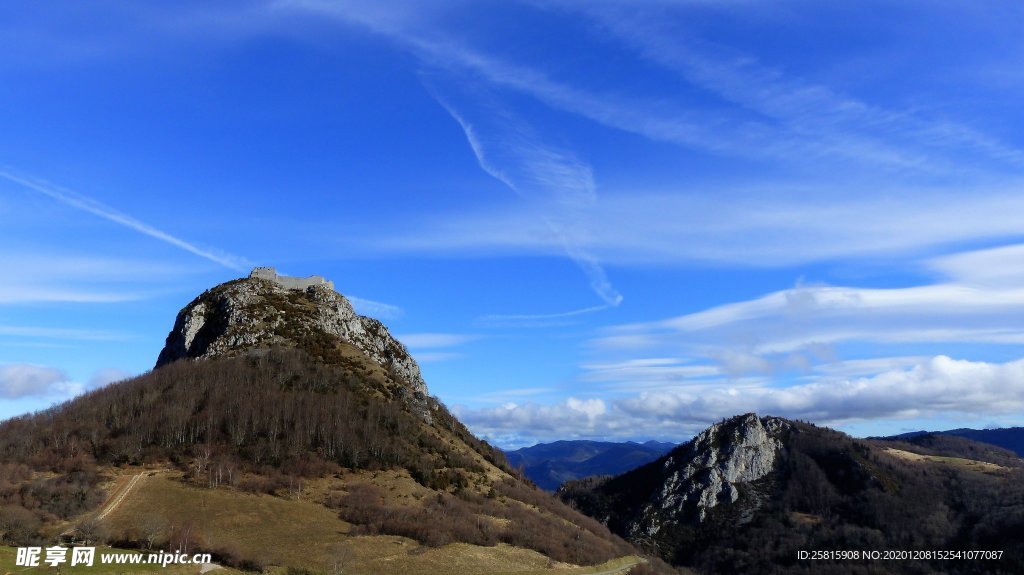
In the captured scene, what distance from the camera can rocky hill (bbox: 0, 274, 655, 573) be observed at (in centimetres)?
9069

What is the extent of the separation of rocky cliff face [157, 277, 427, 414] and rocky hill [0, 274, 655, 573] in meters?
0.52

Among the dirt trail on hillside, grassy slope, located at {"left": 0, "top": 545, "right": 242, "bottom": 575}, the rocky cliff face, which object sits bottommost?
grassy slope, located at {"left": 0, "top": 545, "right": 242, "bottom": 575}

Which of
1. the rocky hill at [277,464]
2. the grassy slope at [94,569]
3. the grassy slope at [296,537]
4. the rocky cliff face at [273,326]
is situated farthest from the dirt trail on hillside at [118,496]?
the rocky cliff face at [273,326]

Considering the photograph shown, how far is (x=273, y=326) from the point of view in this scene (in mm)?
168500

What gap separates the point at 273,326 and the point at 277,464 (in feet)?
186

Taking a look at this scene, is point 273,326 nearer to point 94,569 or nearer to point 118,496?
point 118,496

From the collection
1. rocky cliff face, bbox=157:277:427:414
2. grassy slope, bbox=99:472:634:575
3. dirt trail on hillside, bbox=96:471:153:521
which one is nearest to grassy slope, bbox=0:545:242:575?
grassy slope, bbox=99:472:634:575

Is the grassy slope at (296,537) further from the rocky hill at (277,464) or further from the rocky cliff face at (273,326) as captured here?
the rocky cliff face at (273,326)

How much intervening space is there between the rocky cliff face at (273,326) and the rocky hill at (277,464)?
524mm

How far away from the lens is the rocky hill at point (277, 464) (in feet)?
298

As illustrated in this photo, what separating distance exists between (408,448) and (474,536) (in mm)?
41033

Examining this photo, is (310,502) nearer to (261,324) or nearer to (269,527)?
(269,527)
